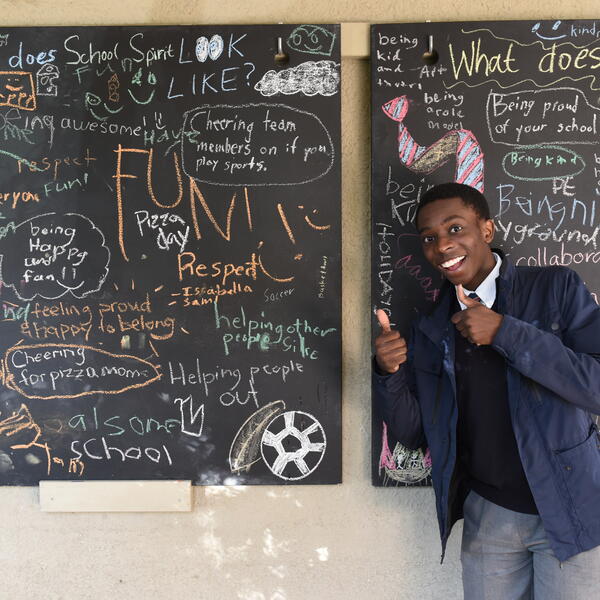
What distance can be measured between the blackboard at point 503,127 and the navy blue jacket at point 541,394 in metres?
0.39

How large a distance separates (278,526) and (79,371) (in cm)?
105

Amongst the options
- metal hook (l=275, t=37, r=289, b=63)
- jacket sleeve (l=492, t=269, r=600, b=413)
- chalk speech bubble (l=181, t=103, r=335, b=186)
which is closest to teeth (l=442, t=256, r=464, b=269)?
jacket sleeve (l=492, t=269, r=600, b=413)

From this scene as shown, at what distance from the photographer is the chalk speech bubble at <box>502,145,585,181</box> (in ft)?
7.37

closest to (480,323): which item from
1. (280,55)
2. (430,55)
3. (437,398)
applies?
(437,398)

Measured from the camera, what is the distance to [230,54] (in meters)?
2.29

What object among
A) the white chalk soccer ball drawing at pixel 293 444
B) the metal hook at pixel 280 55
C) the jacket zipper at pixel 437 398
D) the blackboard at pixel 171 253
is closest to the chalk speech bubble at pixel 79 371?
the blackboard at pixel 171 253

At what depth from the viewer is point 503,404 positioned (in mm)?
1865

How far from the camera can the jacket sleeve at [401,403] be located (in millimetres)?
1989

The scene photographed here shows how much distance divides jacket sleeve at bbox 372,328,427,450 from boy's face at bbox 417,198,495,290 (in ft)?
1.23

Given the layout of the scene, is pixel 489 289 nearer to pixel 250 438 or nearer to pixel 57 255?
pixel 250 438

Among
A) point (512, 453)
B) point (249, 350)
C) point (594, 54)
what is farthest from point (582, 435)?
point (594, 54)

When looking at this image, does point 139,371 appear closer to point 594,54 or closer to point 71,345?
point 71,345

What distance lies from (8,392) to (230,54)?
1.67 metres

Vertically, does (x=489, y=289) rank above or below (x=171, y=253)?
Result: below
